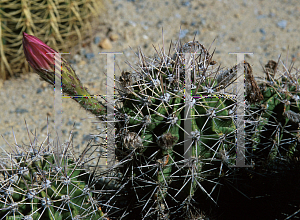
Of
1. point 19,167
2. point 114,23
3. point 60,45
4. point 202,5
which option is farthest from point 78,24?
point 19,167

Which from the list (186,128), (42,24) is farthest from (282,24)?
(186,128)

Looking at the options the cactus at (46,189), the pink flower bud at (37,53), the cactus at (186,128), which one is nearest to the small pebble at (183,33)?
the cactus at (186,128)

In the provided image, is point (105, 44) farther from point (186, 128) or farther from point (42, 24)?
point (186, 128)

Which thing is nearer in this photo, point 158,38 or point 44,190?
point 44,190

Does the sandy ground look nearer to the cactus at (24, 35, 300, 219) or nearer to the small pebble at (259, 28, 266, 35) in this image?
the small pebble at (259, 28, 266, 35)

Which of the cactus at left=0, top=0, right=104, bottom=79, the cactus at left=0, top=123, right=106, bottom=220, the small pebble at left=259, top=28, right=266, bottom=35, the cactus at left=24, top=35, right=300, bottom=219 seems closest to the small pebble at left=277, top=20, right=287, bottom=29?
the small pebble at left=259, top=28, right=266, bottom=35

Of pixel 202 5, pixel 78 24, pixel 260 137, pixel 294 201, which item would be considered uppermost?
pixel 202 5

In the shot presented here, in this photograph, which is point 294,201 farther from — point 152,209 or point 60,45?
point 60,45
